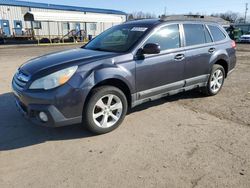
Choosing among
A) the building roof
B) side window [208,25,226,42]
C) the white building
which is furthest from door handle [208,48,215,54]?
the building roof

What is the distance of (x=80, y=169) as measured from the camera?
3135mm

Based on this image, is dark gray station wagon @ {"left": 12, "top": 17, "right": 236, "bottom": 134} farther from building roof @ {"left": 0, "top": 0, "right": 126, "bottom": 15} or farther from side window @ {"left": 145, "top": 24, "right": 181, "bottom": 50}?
building roof @ {"left": 0, "top": 0, "right": 126, "bottom": 15}

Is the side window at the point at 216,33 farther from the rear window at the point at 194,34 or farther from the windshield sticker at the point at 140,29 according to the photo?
the windshield sticker at the point at 140,29

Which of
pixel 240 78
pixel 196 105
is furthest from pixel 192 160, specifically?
pixel 240 78

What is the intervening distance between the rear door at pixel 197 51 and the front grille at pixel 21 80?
3.04 meters

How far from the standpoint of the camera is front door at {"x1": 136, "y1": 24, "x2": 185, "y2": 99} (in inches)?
175

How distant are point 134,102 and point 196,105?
67.5 inches

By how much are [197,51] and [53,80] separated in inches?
124

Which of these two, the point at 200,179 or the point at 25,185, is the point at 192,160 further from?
the point at 25,185

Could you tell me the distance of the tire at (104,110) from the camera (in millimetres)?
3848

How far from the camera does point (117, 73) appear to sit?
4031 mm

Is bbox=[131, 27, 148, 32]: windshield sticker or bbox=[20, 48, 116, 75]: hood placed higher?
bbox=[131, 27, 148, 32]: windshield sticker

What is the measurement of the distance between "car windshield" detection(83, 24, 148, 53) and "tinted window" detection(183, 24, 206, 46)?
105 cm

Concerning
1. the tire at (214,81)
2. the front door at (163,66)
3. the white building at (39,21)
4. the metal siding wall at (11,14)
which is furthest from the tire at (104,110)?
the metal siding wall at (11,14)
